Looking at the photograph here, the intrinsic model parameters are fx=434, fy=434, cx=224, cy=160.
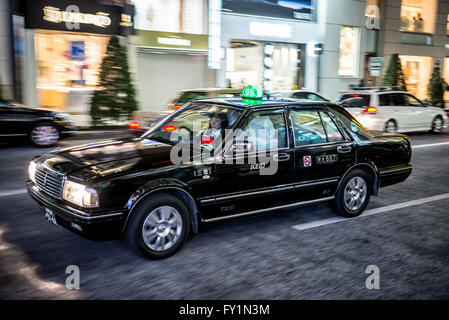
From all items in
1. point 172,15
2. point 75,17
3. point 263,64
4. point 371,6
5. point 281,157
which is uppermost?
point 371,6

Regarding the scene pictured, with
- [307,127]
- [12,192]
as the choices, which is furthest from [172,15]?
[307,127]

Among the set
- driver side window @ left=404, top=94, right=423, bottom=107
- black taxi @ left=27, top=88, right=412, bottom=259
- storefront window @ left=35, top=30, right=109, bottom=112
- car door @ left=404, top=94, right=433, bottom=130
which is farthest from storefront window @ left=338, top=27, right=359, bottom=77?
black taxi @ left=27, top=88, right=412, bottom=259

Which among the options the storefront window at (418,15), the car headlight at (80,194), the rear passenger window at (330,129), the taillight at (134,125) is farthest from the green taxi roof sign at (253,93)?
the storefront window at (418,15)

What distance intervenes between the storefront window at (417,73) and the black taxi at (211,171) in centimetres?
2415

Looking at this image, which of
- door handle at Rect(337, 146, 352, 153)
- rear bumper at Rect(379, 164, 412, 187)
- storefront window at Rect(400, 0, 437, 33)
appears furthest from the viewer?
storefront window at Rect(400, 0, 437, 33)

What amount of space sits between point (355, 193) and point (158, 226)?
2865 mm

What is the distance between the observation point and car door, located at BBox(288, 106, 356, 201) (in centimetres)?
516

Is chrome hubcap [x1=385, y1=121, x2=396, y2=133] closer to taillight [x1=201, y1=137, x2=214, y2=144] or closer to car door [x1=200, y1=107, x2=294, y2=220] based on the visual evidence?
car door [x1=200, y1=107, x2=294, y2=220]

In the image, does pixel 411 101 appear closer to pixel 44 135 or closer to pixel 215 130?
pixel 44 135

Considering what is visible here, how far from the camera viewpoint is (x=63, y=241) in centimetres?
461

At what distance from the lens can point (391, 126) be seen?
1359 cm

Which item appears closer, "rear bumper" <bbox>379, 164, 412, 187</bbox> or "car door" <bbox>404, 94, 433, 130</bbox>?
"rear bumper" <bbox>379, 164, 412, 187</bbox>

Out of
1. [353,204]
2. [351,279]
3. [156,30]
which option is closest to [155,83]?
[156,30]

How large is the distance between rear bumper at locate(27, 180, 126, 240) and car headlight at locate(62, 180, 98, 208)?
0.27 ft
